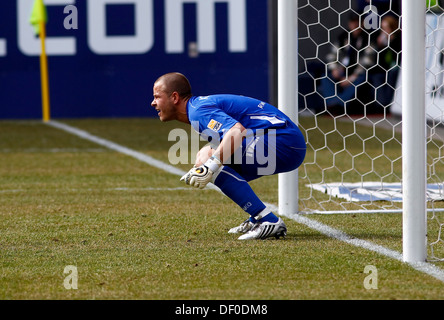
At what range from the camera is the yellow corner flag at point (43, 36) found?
13.7m

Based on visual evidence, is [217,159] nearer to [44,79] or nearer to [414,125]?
[414,125]

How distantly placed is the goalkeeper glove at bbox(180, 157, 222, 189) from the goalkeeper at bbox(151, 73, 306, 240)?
0.08 feet

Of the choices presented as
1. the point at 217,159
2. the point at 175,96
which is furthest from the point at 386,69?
the point at 217,159

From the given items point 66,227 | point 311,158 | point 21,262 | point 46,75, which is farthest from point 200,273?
point 46,75

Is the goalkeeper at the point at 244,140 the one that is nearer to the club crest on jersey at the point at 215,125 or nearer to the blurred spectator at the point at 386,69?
the club crest on jersey at the point at 215,125

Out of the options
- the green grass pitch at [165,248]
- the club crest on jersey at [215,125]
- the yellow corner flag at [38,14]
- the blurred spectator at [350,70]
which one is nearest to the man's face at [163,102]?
the club crest on jersey at [215,125]

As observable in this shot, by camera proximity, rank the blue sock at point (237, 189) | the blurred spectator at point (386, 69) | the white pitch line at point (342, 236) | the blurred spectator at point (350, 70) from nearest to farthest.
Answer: the white pitch line at point (342, 236) < the blue sock at point (237, 189) < the blurred spectator at point (386, 69) < the blurred spectator at point (350, 70)

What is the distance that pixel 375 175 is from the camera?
7711mm

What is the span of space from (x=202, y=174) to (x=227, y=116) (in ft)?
1.10


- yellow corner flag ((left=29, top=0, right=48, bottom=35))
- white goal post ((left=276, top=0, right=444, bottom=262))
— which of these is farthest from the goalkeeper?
yellow corner flag ((left=29, top=0, right=48, bottom=35))

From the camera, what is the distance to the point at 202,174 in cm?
441

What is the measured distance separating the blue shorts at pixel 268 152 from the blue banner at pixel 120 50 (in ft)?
32.6
